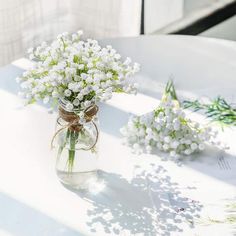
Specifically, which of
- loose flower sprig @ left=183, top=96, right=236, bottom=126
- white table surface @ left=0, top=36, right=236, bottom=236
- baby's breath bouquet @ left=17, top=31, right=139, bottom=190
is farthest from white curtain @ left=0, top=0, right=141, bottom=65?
baby's breath bouquet @ left=17, top=31, right=139, bottom=190

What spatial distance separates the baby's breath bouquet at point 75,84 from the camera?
129 cm

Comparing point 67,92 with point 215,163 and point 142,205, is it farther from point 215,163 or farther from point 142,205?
point 215,163

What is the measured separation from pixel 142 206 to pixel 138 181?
0.27 feet

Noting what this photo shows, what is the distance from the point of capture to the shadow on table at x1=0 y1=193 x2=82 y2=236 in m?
1.30

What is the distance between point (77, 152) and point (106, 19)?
145 cm

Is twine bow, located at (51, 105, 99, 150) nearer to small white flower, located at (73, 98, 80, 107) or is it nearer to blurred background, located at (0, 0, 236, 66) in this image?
small white flower, located at (73, 98, 80, 107)

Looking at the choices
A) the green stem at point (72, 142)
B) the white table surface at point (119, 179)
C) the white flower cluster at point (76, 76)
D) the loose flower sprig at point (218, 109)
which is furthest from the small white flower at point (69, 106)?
the loose flower sprig at point (218, 109)

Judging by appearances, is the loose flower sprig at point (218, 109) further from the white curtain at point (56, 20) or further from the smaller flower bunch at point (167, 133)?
the white curtain at point (56, 20)

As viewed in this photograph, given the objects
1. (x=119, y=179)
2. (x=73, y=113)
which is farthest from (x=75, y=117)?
(x=119, y=179)

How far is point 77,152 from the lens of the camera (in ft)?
4.67

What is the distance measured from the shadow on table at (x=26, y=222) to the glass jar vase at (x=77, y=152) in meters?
0.12

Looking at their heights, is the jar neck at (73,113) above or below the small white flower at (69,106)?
below

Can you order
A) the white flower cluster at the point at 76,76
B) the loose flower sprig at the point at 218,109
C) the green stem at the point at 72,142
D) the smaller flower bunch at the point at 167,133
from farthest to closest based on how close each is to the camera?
the loose flower sprig at the point at 218,109 → the smaller flower bunch at the point at 167,133 → the green stem at the point at 72,142 → the white flower cluster at the point at 76,76

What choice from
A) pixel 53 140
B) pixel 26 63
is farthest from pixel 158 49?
pixel 53 140
